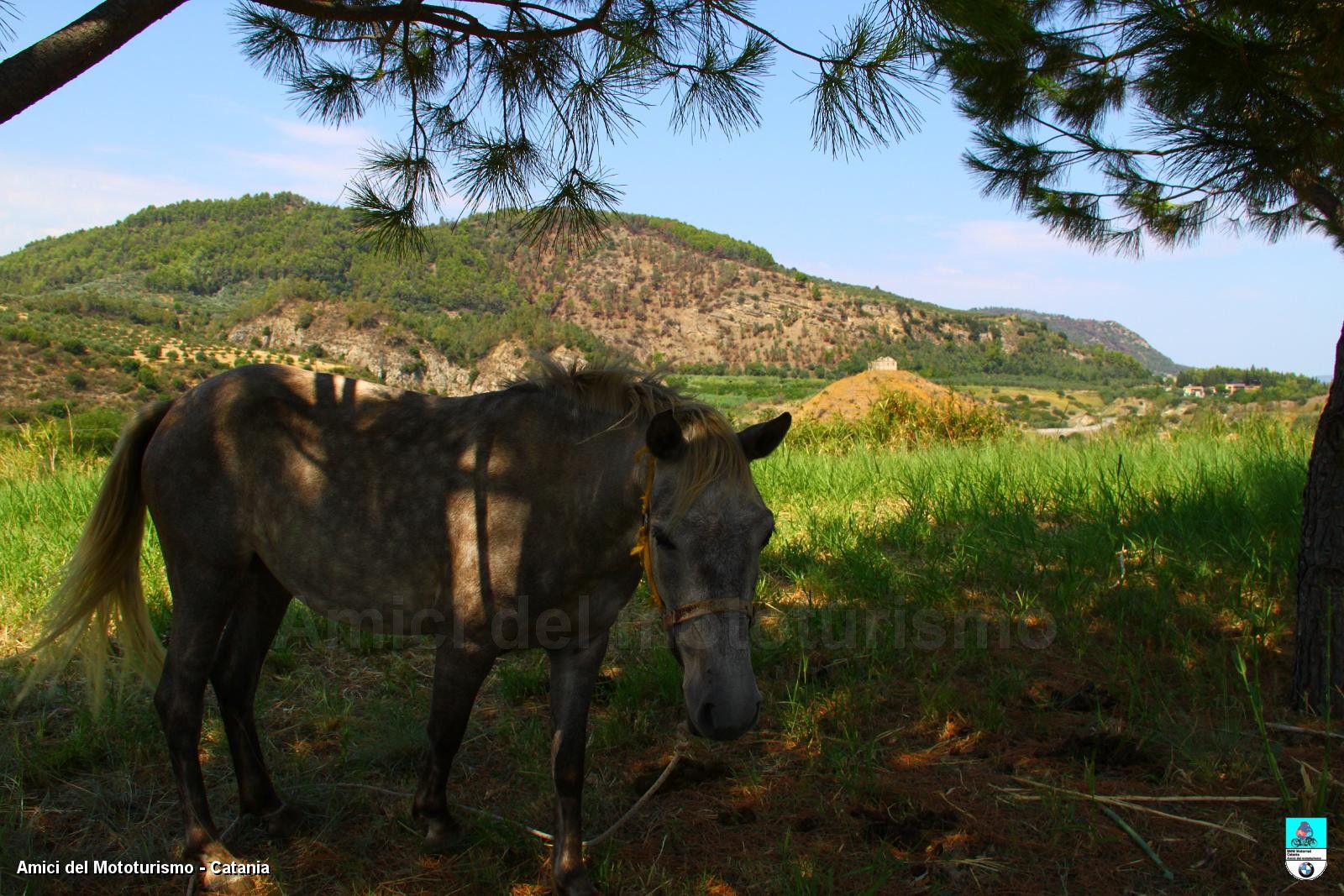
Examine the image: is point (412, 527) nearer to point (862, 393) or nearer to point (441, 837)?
point (441, 837)

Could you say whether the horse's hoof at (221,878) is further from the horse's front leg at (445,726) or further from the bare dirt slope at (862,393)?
the bare dirt slope at (862,393)

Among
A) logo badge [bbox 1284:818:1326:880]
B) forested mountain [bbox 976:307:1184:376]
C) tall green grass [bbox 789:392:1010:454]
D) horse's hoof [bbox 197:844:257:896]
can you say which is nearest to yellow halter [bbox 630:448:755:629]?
horse's hoof [bbox 197:844:257:896]

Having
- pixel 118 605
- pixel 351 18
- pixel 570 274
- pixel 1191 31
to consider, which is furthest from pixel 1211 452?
pixel 570 274

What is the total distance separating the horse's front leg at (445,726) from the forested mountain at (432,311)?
25.4m

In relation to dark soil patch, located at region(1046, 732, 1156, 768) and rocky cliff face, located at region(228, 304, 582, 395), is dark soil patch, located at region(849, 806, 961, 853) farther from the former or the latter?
rocky cliff face, located at region(228, 304, 582, 395)

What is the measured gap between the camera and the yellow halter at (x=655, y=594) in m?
1.96

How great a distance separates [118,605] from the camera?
2910mm

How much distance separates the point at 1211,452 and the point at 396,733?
7.15 metres

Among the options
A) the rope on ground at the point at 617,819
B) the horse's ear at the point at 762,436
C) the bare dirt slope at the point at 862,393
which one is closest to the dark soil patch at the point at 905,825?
the rope on ground at the point at 617,819

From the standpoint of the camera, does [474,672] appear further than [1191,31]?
No

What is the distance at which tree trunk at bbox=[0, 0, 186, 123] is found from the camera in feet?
6.37

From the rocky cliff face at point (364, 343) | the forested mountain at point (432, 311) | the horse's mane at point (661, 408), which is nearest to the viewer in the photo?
the horse's mane at point (661, 408)

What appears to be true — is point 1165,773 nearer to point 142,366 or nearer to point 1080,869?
point 1080,869

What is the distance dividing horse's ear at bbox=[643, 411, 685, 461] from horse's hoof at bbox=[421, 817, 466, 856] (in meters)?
1.44
